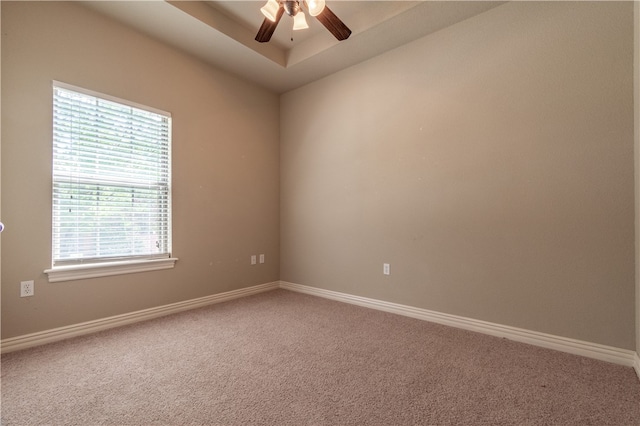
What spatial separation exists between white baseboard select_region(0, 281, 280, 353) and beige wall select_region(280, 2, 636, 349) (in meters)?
1.37

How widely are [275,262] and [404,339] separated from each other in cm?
218

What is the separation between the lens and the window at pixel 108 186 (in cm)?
231

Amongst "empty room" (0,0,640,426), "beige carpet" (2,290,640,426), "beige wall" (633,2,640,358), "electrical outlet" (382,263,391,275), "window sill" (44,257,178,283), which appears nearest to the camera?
"beige carpet" (2,290,640,426)

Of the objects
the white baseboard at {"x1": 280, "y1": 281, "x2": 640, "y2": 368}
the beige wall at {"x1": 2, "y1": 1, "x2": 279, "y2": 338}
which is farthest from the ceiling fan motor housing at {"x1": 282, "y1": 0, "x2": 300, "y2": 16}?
the white baseboard at {"x1": 280, "y1": 281, "x2": 640, "y2": 368}

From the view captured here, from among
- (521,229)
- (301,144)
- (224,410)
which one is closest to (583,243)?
→ (521,229)

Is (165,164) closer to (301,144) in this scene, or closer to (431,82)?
(301,144)

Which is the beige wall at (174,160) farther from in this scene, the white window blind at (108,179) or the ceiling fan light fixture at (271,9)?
the ceiling fan light fixture at (271,9)

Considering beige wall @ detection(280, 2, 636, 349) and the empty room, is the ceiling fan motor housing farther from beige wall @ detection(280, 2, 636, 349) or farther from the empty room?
beige wall @ detection(280, 2, 636, 349)

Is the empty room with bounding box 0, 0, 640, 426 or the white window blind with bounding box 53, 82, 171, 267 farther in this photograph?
the white window blind with bounding box 53, 82, 171, 267

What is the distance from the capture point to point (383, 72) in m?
3.07

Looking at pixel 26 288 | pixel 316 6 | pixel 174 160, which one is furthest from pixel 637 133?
pixel 26 288

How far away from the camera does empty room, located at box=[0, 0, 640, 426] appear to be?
5.48ft

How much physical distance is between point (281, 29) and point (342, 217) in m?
2.12

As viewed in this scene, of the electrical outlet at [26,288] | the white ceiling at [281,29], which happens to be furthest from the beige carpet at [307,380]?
the white ceiling at [281,29]
